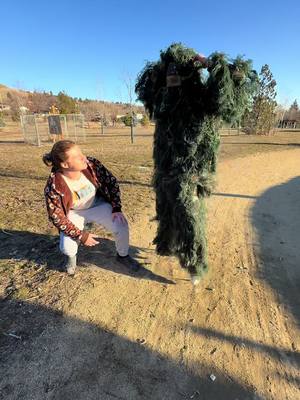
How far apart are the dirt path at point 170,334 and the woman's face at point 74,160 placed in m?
1.12

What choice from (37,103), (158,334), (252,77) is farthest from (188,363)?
(37,103)

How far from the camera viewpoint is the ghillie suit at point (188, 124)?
215 centimetres

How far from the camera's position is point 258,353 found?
86.9 inches

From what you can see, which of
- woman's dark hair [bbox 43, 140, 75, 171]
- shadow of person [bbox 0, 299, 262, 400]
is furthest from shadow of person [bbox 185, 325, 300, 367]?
woman's dark hair [bbox 43, 140, 75, 171]

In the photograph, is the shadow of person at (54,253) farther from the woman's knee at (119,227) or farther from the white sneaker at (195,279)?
the woman's knee at (119,227)

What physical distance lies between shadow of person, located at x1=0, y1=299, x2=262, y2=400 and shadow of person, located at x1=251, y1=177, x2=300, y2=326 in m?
1.12

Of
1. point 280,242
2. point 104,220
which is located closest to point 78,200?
point 104,220

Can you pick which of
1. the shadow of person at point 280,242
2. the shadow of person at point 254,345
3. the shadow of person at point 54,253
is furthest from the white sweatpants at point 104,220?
the shadow of person at point 280,242

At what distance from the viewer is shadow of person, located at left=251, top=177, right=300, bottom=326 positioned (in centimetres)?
295

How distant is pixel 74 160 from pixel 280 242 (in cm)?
284

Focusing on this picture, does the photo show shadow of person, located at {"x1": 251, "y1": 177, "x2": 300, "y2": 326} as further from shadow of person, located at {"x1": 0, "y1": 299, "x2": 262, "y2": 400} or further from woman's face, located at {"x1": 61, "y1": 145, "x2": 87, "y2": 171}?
woman's face, located at {"x1": 61, "y1": 145, "x2": 87, "y2": 171}

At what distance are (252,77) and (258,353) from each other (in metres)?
2.07

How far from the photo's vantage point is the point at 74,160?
2.79 metres

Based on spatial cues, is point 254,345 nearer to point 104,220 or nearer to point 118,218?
point 118,218
